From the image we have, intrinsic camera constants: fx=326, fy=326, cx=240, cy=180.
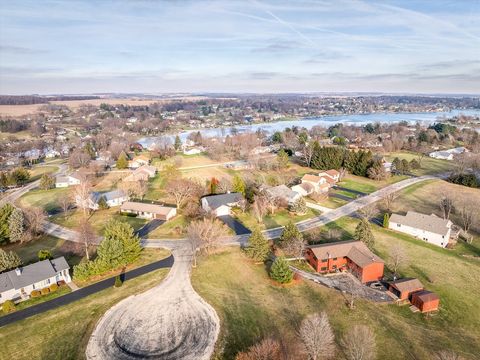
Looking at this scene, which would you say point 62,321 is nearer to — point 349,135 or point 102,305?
point 102,305

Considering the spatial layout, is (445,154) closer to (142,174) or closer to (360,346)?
(142,174)

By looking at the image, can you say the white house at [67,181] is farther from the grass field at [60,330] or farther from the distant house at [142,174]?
the grass field at [60,330]

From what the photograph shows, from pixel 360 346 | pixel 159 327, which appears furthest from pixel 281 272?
pixel 159 327

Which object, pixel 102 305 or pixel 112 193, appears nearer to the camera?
pixel 102 305

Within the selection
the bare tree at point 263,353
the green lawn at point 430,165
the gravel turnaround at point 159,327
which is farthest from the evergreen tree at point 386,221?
the green lawn at point 430,165

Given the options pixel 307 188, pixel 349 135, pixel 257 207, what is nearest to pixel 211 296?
pixel 257 207
